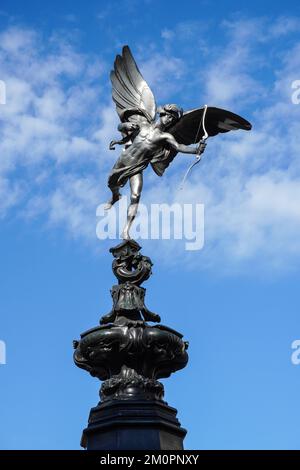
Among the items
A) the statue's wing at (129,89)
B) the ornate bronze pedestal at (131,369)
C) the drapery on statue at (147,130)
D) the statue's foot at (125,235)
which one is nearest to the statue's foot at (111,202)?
the drapery on statue at (147,130)

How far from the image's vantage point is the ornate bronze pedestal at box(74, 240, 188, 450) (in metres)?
11.8

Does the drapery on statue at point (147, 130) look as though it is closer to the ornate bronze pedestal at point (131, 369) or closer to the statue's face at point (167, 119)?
the statue's face at point (167, 119)

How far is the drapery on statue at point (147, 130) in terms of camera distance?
14422 mm

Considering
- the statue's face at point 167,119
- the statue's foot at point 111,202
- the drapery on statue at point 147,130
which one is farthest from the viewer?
the statue's foot at point 111,202

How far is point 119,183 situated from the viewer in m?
14.5

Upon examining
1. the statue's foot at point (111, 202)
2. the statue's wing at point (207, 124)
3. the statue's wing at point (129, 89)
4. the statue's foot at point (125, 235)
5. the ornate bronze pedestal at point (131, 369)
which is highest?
the statue's wing at point (129, 89)

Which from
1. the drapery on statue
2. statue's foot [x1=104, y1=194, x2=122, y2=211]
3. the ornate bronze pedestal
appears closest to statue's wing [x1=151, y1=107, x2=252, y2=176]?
the drapery on statue

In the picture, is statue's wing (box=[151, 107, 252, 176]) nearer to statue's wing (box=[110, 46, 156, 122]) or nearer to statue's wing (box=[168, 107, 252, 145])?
statue's wing (box=[168, 107, 252, 145])

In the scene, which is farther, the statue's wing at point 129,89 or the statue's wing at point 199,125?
the statue's wing at point 129,89

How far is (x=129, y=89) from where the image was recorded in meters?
15.4

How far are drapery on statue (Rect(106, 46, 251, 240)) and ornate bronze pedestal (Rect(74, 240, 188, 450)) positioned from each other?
4.80 ft

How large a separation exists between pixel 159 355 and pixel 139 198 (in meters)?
3.03
